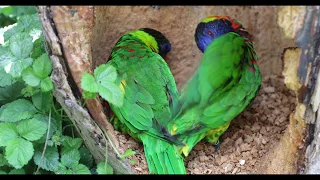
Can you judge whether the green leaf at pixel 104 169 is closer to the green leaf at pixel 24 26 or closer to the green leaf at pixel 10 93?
the green leaf at pixel 10 93

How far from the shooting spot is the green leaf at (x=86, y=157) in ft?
7.66

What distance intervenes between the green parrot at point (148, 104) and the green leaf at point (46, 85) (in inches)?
12.7

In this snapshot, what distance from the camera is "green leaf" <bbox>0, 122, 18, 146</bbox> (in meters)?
2.10

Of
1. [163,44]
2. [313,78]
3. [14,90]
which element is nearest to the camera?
[313,78]

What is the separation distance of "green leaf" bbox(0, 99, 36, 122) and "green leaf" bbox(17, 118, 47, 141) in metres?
0.07

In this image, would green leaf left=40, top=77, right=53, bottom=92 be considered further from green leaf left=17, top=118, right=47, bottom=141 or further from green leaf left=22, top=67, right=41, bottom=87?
green leaf left=17, top=118, right=47, bottom=141

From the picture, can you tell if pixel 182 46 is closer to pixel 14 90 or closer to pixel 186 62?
pixel 186 62

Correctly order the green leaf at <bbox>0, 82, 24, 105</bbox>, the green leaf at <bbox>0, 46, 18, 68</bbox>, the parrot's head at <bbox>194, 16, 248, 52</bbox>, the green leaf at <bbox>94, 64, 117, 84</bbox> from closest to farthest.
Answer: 1. the green leaf at <bbox>94, 64, 117, 84</bbox>
2. the green leaf at <bbox>0, 46, 18, 68</bbox>
3. the green leaf at <bbox>0, 82, 24, 105</bbox>
4. the parrot's head at <bbox>194, 16, 248, 52</bbox>

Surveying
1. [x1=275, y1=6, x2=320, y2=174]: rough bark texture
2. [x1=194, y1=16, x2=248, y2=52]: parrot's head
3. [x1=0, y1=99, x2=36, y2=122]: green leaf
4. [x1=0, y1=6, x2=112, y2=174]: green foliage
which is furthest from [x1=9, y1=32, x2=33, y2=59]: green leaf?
[x1=275, y1=6, x2=320, y2=174]: rough bark texture

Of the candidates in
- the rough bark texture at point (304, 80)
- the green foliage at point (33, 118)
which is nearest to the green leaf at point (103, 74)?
the green foliage at point (33, 118)

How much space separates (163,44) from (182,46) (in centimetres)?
21

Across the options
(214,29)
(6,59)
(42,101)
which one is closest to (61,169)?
(42,101)

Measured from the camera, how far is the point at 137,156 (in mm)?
2207

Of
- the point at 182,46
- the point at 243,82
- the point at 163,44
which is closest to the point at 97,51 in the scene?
the point at 163,44
